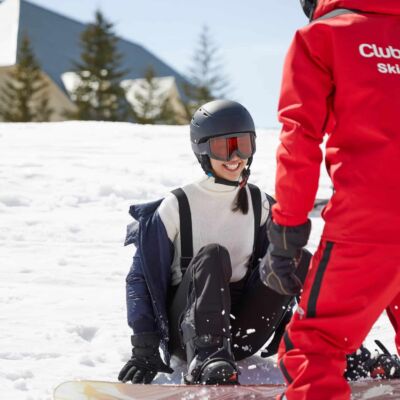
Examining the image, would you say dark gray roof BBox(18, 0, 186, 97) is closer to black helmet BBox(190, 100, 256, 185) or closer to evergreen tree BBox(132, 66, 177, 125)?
evergreen tree BBox(132, 66, 177, 125)

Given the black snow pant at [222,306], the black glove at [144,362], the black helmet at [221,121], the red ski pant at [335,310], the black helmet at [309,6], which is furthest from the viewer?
the black helmet at [221,121]

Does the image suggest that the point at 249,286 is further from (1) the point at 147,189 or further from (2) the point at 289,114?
(1) the point at 147,189

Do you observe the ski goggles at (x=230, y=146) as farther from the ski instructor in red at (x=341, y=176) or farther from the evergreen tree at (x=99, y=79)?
the evergreen tree at (x=99, y=79)

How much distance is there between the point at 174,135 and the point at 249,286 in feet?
32.8

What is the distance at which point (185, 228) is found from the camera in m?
3.13

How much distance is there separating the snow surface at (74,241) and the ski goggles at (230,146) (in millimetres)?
1047

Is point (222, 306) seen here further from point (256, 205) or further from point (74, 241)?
point (74, 241)

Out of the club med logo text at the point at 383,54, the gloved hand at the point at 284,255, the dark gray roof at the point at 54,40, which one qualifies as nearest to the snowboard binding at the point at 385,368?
the gloved hand at the point at 284,255

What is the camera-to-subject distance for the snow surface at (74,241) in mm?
3283

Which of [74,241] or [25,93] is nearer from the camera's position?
[74,241]

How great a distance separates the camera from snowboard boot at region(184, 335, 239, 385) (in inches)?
106

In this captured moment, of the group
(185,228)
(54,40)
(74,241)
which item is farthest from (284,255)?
(54,40)

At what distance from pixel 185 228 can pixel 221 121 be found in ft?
1.78

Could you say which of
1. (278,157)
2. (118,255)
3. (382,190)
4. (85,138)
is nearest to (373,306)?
(382,190)
